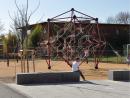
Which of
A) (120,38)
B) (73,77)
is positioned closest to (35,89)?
(73,77)

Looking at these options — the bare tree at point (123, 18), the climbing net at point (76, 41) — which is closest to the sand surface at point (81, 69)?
the climbing net at point (76, 41)

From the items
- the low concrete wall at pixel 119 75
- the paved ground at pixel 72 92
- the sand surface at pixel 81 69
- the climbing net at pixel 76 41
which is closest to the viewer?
the paved ground at pixel 72 92

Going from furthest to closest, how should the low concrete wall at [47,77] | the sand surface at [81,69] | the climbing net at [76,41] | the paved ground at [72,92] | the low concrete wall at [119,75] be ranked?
the climbing net at [76,41], the sand surface at [81,69], the low concrete wall at [119,75], the low concrete wall at [47,77], the paved ground at [72,92]

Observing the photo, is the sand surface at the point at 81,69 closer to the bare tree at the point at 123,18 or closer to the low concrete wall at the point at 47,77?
the low concrete wall at the point at 47,77

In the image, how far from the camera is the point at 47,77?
20.5m

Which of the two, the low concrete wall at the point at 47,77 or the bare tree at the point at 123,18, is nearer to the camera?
the low concrete wall at the point at 47,77

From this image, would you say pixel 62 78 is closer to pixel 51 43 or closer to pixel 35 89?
pixel 35 89

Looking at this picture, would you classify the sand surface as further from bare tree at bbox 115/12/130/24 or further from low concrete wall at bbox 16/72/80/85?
bare tree at bbox 115/12/130/24

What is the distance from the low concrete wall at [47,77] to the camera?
19952mm

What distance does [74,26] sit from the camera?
34.3 m

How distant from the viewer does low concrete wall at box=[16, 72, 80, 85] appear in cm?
1995

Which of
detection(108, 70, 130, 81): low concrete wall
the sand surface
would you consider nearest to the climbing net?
the sand surface

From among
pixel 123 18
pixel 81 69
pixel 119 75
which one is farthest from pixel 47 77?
pixel 123 18

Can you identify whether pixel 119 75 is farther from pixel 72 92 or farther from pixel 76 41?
pixel 76 41
